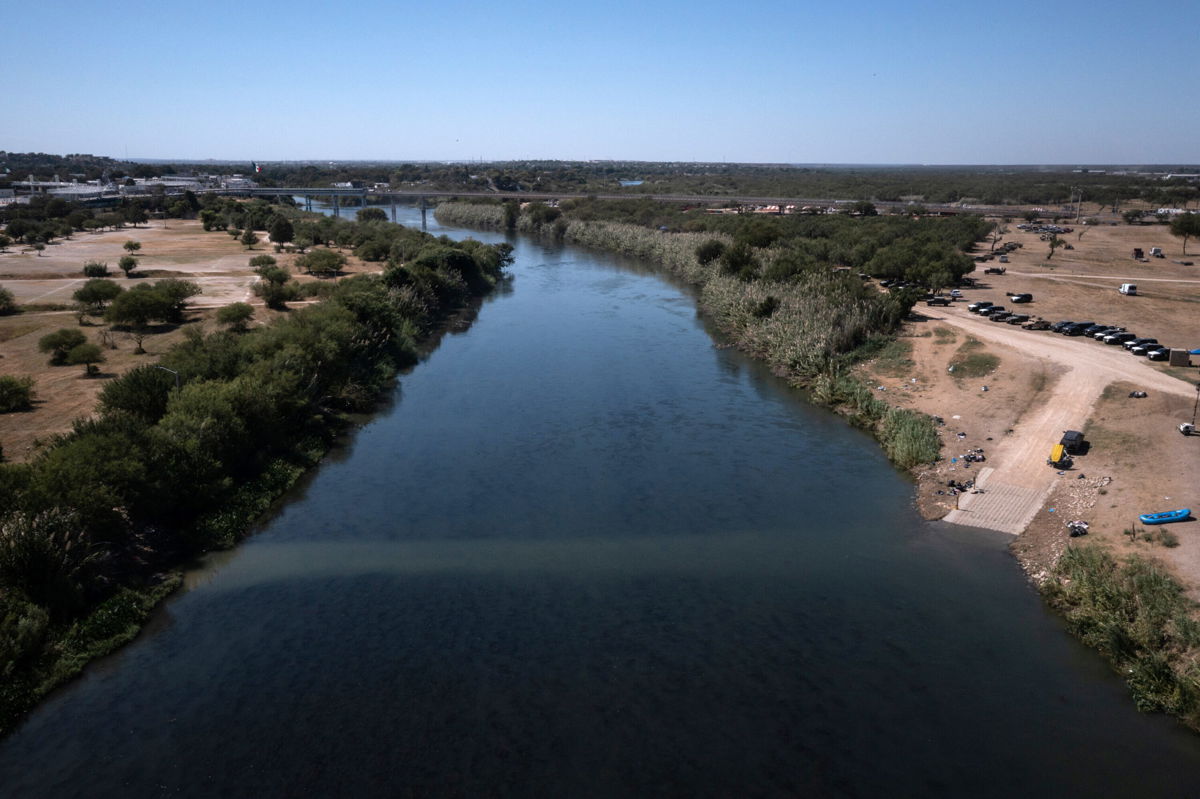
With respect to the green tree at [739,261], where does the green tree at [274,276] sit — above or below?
below

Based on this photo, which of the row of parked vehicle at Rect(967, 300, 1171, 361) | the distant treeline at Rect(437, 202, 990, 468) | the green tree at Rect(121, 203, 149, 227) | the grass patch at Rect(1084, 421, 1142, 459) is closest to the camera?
the grass patch at Rect(1084, 421, 1142, 459)

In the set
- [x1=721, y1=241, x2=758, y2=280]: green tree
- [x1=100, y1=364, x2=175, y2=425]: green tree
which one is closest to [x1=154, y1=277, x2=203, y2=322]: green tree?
[x1=100, y1=364, x2=175, y2=425]: green tree

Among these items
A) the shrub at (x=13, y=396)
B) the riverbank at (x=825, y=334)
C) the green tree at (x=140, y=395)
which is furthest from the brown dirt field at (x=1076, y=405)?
the shrub at (x=13, y=396)

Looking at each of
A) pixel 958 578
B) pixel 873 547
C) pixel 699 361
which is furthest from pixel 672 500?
pixel 699 361

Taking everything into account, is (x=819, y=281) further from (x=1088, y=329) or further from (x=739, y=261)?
(x=1088, y=329)

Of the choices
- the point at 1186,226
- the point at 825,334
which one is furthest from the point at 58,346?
the point at 1186,226

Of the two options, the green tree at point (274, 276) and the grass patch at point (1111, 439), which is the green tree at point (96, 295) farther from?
the grass patch at point (1111, 439)

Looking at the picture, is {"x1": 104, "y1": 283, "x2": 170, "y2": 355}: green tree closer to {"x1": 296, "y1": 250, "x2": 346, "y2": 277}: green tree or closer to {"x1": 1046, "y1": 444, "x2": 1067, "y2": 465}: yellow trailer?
{"x1": 296, "y1": 250, "x2": 346, "y2": 277}: green tree
